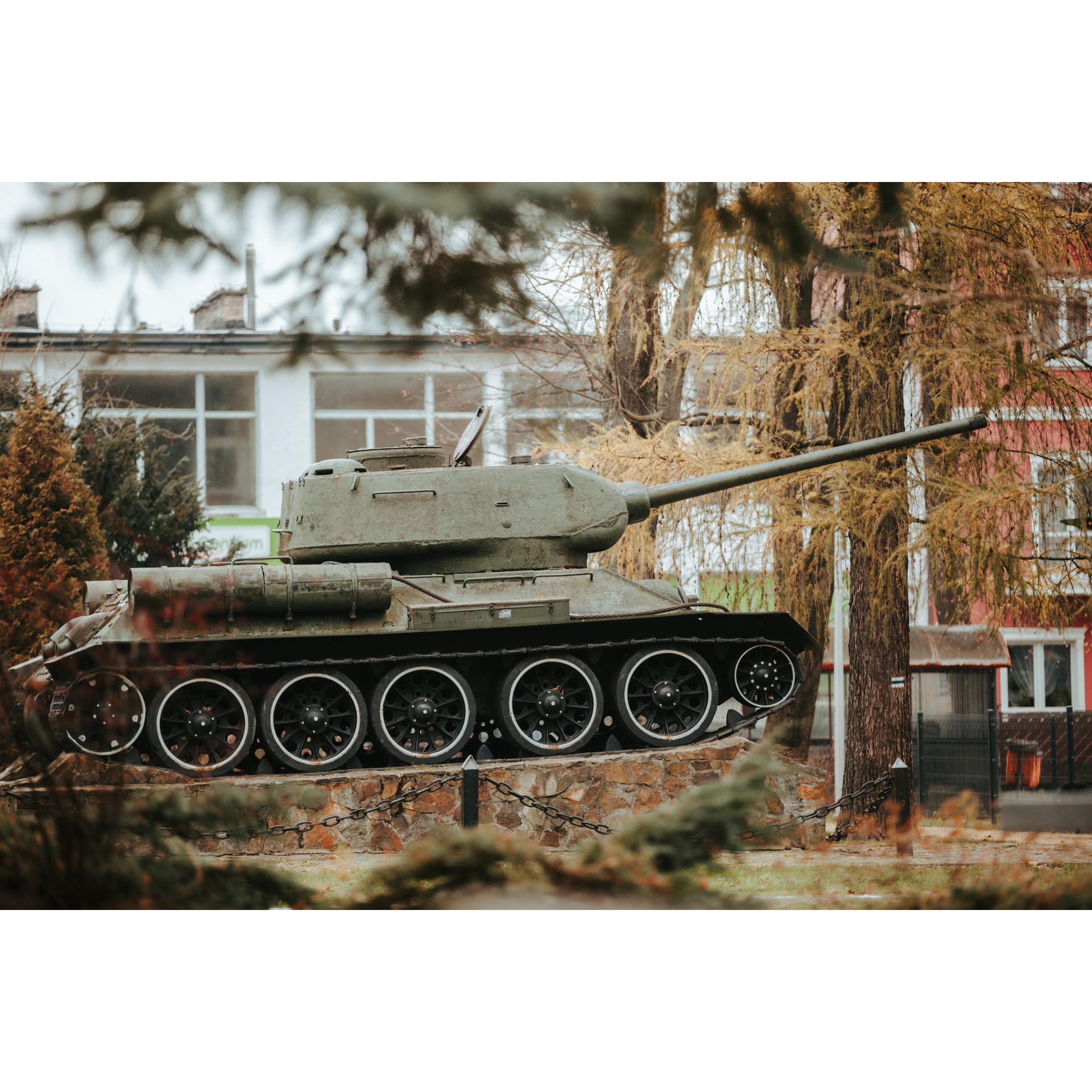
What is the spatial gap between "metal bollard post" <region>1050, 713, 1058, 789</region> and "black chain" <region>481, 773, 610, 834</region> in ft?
9.93

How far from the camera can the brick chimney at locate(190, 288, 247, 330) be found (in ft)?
26.9

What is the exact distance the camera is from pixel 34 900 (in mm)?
6586

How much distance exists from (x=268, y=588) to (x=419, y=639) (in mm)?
1059

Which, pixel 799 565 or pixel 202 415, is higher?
pixel 202 415

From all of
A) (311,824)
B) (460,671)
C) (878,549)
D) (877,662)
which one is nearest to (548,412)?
(460,671)

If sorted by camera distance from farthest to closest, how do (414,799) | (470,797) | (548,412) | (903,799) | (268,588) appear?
(548,412)
(903,799)
(268,588)
(414,799)
(470,797)

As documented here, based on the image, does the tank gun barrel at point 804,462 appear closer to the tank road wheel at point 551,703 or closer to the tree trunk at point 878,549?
the tree trunk at point 878,549

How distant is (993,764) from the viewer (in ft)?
28.3

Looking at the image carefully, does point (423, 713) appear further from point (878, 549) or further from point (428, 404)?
point (878, 549)

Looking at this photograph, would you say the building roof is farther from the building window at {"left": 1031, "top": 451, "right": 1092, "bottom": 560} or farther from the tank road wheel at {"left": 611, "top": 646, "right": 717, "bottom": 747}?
the building window at {"left": 1031, "top": 451, "right": 1092, "bottom": 560}

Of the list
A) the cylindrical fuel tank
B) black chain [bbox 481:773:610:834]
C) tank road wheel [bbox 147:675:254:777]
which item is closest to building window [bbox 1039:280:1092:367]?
black chain [bbox 481:773:610:834]

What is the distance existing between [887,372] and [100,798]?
5.70m

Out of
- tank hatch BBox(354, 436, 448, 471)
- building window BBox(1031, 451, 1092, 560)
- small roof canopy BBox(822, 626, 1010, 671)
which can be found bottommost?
small roof canopy BBox(822, 626, 1010, 671)

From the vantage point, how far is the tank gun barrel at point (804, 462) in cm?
859
